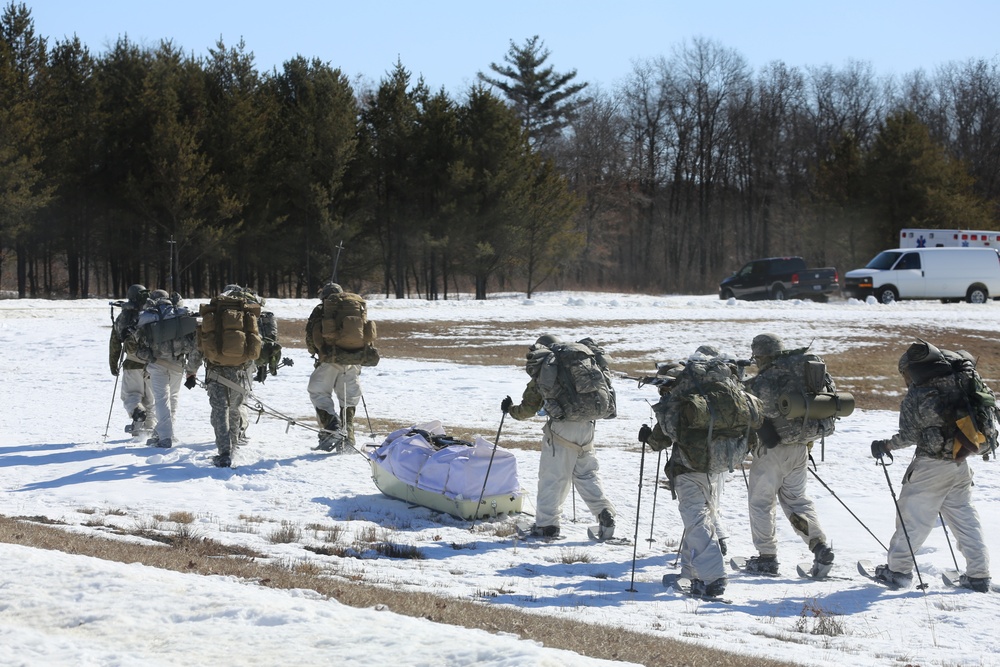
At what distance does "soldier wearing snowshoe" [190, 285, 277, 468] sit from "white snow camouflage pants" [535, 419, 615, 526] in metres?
4.07

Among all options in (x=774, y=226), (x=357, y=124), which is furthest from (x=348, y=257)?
(x=774, y=226)

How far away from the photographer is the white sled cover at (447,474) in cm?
1028

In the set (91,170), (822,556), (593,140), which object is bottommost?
(822,556)

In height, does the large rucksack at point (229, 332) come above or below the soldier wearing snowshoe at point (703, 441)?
above

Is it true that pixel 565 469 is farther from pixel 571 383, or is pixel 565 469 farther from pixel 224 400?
pixel 224 400

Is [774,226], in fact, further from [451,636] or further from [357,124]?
[451,636]

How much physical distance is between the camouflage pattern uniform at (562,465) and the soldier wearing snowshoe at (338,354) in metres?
3.32

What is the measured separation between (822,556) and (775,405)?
1.32m

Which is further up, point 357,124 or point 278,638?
point 357,124

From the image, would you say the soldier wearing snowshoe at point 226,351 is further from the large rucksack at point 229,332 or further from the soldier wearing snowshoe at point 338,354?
the soldier wearing snowshoe at point 338,354

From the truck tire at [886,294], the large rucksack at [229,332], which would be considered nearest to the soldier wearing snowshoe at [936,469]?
the large rucksack at [229,332]

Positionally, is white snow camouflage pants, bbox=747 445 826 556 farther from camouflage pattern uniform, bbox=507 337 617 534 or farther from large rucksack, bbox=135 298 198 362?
large rucksack, bbox=135 298 198 362

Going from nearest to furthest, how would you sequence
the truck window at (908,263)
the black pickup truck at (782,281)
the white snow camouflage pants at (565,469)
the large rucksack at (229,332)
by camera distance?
the white snow camouflage pants at (565,469) < the large rucksack at (229,332) < the truck window at (908,263) < the black pickup truck at (782,281)

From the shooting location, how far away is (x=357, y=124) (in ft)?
149
